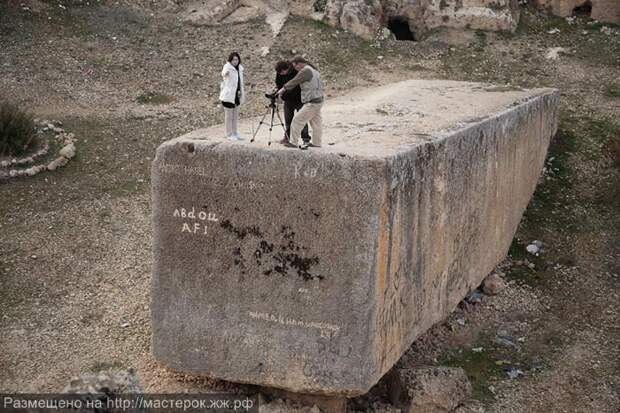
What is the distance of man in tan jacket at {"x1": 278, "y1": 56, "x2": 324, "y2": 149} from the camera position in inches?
251

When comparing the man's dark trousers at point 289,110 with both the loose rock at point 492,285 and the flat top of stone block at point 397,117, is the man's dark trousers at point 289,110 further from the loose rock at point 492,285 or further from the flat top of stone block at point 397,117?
the loose rock at point 492,285

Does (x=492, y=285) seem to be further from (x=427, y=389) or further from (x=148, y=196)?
(x=148, y=196)

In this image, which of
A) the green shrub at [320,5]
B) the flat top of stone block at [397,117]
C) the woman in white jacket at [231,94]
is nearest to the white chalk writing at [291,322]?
the flat top of stone block at [397,117]

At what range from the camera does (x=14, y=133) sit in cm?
1159

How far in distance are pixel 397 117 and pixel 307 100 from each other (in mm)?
2653

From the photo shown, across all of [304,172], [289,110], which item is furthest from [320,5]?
[304,172]

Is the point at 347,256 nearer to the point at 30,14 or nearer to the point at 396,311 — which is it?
the point at 396,311

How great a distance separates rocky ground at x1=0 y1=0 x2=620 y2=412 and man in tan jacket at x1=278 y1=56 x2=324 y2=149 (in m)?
2.54

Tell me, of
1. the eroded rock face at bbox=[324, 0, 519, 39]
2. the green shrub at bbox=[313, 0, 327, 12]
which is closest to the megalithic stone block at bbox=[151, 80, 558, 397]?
the eroded rock face at bbox=[324, 0, 519, 39]

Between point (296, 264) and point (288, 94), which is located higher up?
point (288, 94)

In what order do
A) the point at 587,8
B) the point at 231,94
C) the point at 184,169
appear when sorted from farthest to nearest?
the point at 587,8
the point at 231,94
the point at 184,169

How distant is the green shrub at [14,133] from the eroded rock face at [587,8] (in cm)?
1321

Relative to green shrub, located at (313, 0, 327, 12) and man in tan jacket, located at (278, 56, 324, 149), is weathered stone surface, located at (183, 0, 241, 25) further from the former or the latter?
man in tan jacket, located at (278, 56, 324, 149)

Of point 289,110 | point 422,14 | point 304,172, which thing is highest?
point 422,14
